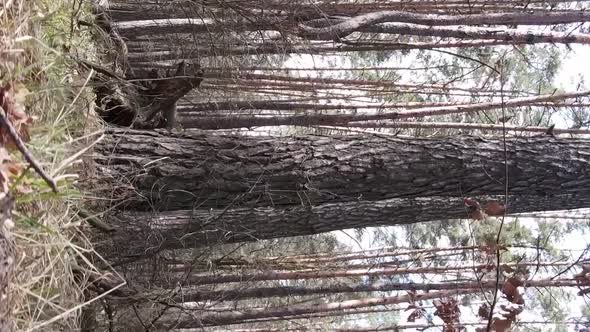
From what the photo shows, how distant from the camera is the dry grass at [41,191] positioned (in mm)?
1753

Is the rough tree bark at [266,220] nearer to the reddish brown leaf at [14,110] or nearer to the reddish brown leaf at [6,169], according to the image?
the reddish brown leaf at [14,110]

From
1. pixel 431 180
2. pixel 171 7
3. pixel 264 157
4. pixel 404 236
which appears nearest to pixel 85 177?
pixel 264 157

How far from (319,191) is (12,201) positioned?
1.73 metres

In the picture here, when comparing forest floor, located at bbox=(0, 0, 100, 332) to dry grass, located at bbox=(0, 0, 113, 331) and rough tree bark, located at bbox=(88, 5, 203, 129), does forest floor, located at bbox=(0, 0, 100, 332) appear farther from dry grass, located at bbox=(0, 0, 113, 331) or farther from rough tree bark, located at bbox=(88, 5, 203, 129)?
rough tree bark, located at bbox=(88, 5, 203, 129)

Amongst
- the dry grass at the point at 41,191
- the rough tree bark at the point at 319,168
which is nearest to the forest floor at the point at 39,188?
the dry grass at the point at 41,191

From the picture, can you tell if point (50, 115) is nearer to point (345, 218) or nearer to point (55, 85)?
point (55, 85)

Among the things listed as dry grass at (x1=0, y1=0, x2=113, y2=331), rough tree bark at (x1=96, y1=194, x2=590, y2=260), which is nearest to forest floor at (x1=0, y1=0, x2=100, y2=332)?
dry grass at (x1=0, y1=0, x2=113, y2=331)

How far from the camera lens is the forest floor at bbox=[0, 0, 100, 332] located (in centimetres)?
173

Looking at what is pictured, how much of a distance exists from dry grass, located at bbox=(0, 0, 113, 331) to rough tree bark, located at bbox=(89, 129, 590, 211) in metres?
0.43

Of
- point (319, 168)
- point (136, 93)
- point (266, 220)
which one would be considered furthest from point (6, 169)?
point (136, 93)

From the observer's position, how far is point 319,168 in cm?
305

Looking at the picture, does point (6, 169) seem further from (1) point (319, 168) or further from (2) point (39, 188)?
(1) point (319, 168)

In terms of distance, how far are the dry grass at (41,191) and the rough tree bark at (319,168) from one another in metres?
0.43

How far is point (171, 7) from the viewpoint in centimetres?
473
